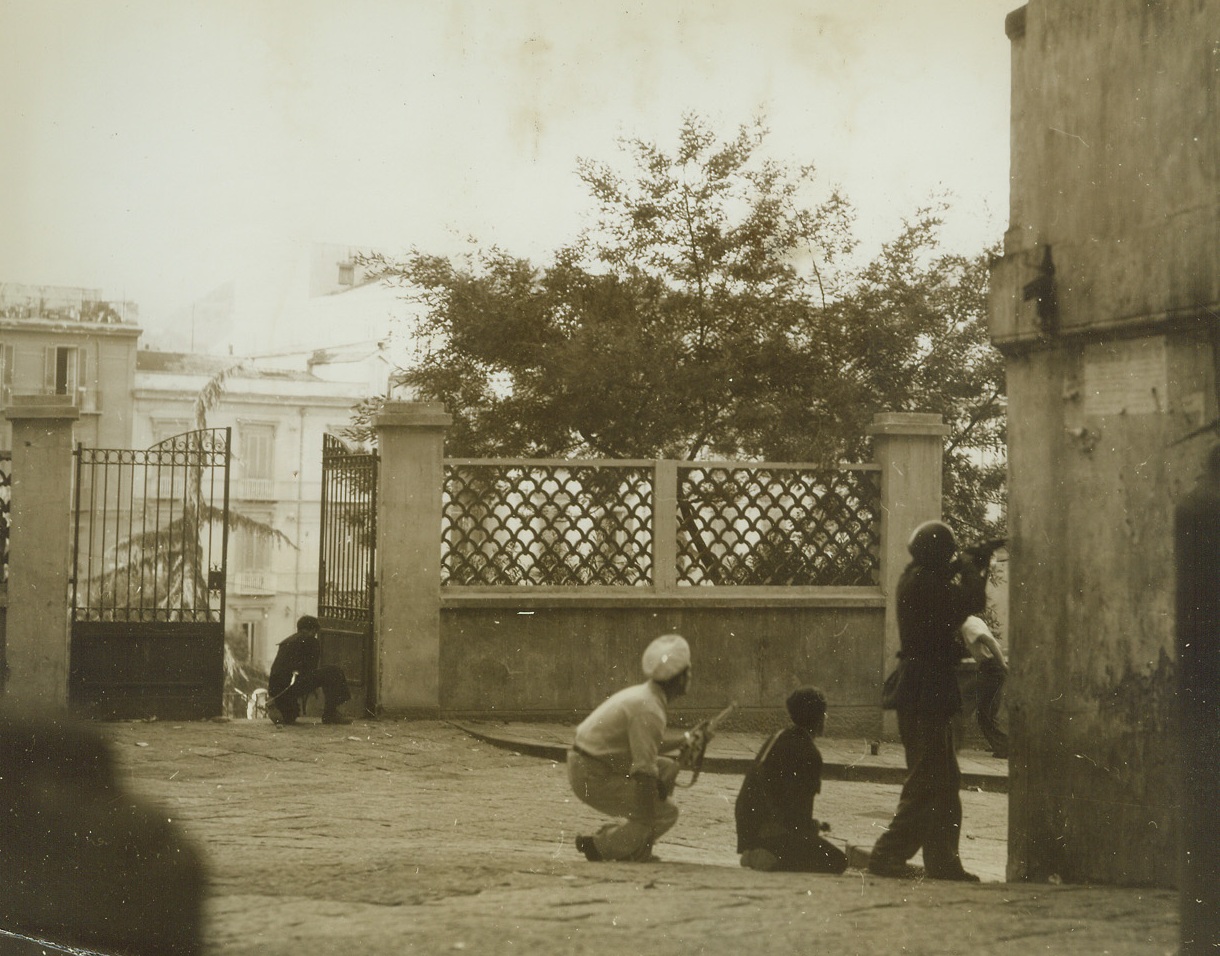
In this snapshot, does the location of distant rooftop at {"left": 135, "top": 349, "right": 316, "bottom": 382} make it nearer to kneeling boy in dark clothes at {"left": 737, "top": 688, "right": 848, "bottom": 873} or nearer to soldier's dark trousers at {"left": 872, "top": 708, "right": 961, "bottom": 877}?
kneeling boy in dark clothes at {"left": 737, "top": 688, "right": 848, "bottom": 873}

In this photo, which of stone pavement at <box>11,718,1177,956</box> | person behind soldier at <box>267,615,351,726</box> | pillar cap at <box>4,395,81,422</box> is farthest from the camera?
person behind soldier at <box>267,615,351,726</box>

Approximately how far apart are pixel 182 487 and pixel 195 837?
340 cm

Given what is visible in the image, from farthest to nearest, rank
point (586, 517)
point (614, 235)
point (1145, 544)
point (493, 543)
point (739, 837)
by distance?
point (493, 543) < point (586, 517) < point (614, 235) < point (739, 837) < point (1145, 544)

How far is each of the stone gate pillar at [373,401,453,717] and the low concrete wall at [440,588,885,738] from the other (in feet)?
0.52

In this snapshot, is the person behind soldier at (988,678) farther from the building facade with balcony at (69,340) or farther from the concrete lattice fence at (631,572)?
the building facade with balcony at (69,340)

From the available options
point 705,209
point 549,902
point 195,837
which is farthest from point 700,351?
point 195,837

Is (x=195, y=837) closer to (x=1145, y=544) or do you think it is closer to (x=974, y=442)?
(x=1145, y=544)

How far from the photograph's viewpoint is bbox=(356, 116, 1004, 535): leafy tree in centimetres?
434

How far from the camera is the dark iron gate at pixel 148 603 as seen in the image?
24.4 feet

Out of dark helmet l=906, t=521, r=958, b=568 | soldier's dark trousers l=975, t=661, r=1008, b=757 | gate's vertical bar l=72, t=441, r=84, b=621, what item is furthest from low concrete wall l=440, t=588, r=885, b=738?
gate's vertical bar l=72, t=441, r=84, b=621

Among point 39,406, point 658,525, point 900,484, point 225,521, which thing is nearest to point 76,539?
point 225,521

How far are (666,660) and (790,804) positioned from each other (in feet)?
2.01

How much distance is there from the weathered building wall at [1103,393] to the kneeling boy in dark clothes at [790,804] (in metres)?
0.59

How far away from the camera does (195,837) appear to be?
14.4 ft
